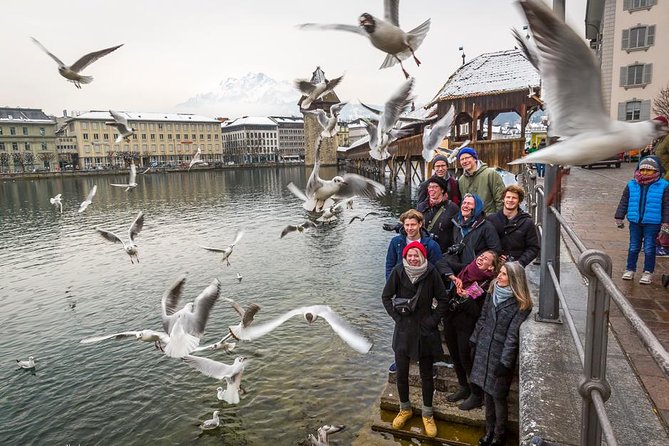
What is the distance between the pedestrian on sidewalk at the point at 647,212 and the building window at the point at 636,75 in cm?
3303

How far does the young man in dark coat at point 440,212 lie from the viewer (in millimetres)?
5695

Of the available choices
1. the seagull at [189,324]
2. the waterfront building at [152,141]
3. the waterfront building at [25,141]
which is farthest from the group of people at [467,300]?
the waterfront building at [25,141]

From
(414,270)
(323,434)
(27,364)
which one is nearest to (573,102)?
(414,270)

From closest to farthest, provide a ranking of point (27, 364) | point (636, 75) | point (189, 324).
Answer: point (189, 324) < point (27, 364) < point (636, 75)

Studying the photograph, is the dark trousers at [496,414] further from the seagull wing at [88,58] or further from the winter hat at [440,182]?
the seagull wing at [88,58]

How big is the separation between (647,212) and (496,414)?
3.72 m

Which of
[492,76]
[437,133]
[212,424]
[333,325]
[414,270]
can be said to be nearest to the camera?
[414,270]

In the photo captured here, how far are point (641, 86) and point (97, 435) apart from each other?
3903cm

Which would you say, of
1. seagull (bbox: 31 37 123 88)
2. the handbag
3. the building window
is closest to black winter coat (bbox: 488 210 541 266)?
the handbag

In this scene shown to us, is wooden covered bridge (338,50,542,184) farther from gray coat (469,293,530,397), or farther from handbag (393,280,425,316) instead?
gray coat (469,293,530,397)

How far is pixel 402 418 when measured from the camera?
215 inches

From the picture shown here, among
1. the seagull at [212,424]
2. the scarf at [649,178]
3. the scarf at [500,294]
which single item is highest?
the scarf at [649,178]

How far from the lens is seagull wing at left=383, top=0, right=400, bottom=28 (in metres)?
5.90

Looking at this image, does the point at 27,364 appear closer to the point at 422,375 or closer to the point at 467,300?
the point at 422,375
